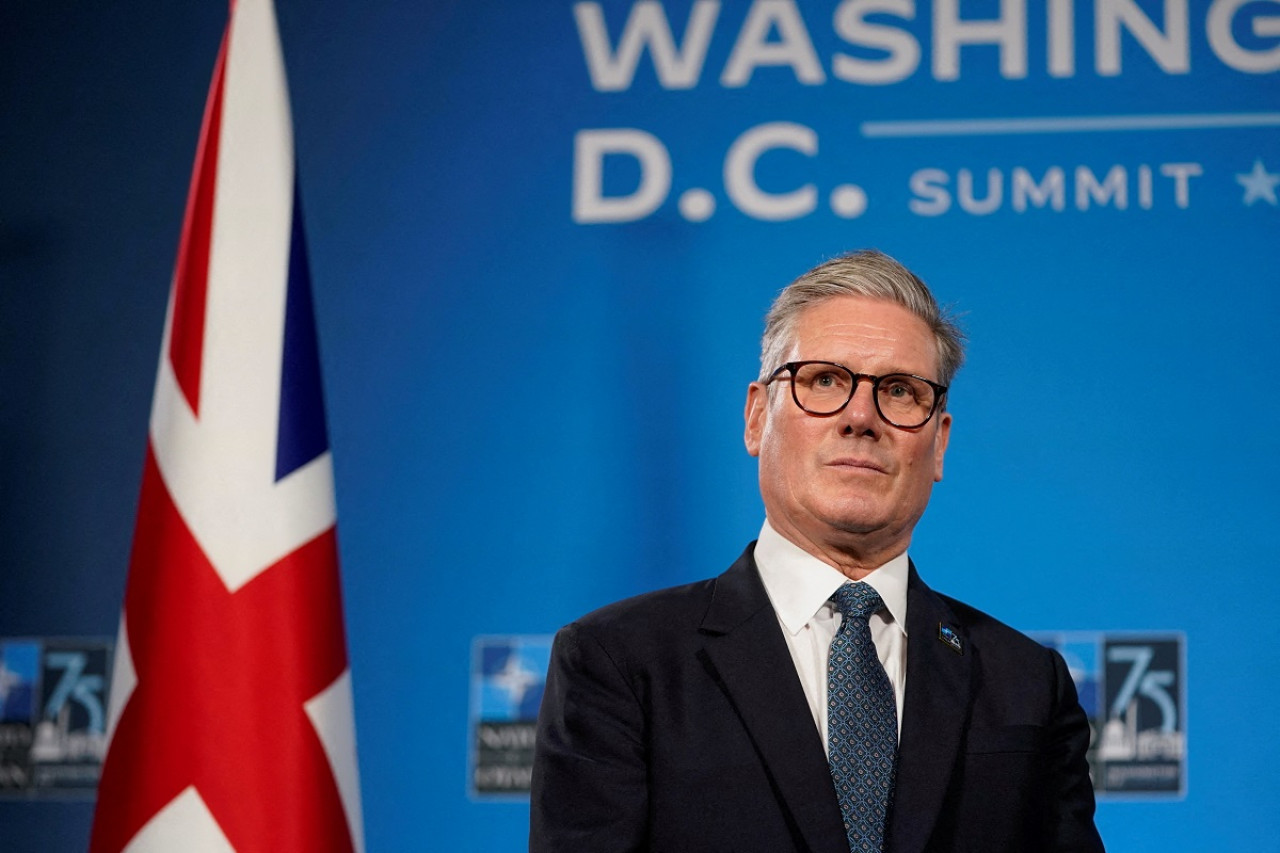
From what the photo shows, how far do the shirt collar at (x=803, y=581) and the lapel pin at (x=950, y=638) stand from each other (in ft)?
0.14

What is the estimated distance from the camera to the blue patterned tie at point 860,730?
153cm

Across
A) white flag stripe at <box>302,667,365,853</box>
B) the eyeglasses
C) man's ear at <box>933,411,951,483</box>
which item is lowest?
white flag stripe at <box>302,667,365,853</box>

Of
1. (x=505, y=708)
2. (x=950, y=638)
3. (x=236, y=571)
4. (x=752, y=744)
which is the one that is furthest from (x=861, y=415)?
(x=505, y=708)

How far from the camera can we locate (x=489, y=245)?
118 inches

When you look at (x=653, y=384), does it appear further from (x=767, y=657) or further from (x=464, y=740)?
(x=767, y=657)

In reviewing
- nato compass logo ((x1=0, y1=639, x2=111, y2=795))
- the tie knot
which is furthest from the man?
nato compass logo ((x1=0, y1=639, x2=111, y2=795))

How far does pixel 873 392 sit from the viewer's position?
172cm

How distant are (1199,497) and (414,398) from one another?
5.02ft

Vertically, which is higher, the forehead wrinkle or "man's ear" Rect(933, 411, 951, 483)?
the forehead wrinkle

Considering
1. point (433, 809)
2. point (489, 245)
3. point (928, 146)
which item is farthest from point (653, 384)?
point (433, 809)

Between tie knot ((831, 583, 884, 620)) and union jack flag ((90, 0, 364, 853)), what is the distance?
0.98 m

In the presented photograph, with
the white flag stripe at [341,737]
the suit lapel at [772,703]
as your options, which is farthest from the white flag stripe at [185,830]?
the suit lapel at [772,703]

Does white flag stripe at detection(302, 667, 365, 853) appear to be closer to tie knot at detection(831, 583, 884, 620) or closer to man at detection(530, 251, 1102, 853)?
man at detection(530, 251, 1102, 853)

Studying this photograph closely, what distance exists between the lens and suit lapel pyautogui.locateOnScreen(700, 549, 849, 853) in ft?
4.92
